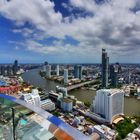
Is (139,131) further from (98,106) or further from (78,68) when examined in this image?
(78,68)

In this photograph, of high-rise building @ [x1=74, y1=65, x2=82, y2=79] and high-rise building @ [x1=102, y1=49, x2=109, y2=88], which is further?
high-rise building @ [x1=74, y1=65, x2=82, y2=79]

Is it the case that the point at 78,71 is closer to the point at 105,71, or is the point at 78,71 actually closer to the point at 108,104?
the point at 105,71

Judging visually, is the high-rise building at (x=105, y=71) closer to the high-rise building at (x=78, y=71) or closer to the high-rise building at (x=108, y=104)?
the high-rise building at (x=78, y=71)

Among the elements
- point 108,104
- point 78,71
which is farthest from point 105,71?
point 108,104

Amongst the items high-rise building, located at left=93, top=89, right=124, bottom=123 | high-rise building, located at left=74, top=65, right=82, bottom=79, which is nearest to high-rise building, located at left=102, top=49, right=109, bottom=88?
high-rise building, located at left=74, top=65, right=82, bottom=79

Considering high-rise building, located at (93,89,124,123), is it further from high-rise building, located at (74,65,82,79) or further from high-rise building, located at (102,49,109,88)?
high-rise building, located at (74,65,82,79)

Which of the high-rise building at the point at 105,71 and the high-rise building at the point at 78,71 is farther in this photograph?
the high-rise building at the point at 78,71

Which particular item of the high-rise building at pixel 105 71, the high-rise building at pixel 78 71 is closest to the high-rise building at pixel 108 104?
the high-rise building at pixel 105 71

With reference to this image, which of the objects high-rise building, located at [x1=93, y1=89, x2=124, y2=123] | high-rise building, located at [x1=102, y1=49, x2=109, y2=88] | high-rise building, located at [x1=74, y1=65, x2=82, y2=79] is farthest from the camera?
high-rise building, located at [x1=74, y1=65, x2=82, y2=79]

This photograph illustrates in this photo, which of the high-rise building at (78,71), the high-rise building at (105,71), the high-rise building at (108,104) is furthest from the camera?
the high-rise building at (78,71)
